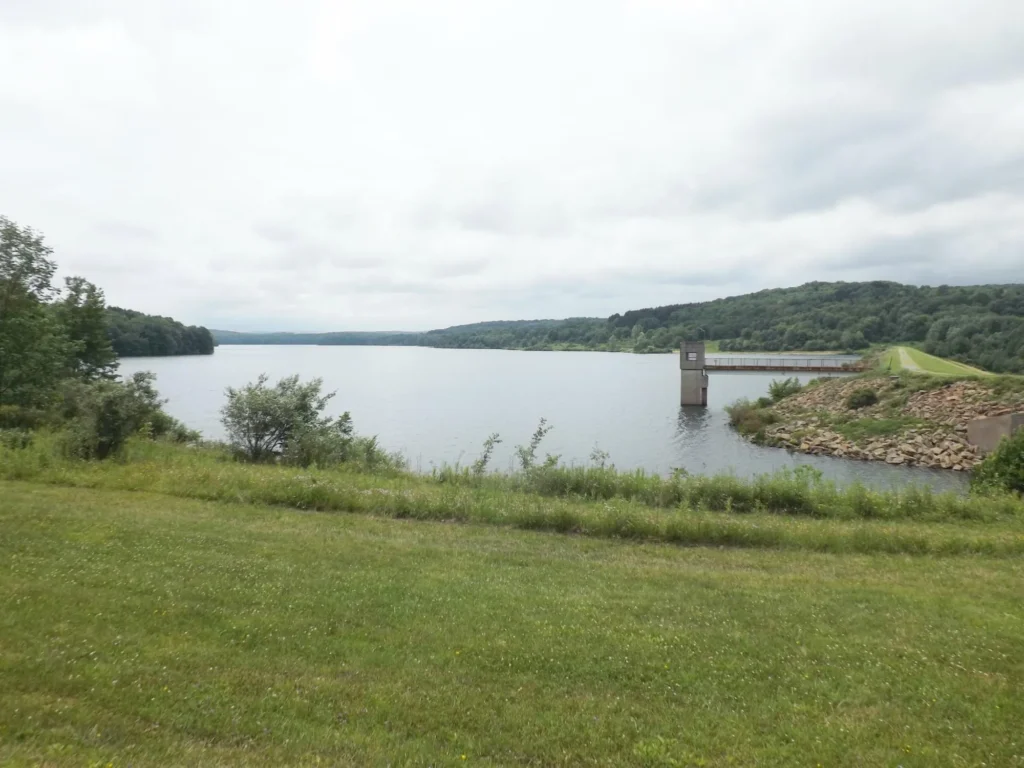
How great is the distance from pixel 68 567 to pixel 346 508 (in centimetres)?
613

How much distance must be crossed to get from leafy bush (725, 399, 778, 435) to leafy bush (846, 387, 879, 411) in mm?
5623

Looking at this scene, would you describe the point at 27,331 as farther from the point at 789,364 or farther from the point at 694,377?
the point at 789,364

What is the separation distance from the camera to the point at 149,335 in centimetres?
11200

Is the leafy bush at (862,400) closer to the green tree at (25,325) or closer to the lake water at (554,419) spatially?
the lake water at (554,419)

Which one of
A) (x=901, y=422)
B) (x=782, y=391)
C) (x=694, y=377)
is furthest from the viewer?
(x=694, y=377)

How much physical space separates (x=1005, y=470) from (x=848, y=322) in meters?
131

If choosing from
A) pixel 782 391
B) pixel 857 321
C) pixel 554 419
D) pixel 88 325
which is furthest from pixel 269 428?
pixel 857 321

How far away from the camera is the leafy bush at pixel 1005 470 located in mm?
17406

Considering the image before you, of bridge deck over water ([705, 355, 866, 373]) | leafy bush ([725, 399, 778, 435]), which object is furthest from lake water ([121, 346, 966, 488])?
bridge deck over water ([705, 355, 866, 373])

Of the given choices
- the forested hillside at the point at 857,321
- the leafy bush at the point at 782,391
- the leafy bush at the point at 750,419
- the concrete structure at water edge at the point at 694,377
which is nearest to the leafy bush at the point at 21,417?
the leafy bush at the point at 750,419

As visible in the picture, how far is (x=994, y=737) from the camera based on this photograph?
15.6 ft

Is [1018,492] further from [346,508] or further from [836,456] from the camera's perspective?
[836,456]

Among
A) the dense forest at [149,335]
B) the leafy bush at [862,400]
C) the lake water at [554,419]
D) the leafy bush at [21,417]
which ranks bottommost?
the lake water at [554,419]

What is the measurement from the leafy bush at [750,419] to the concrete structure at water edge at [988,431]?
12.8m
